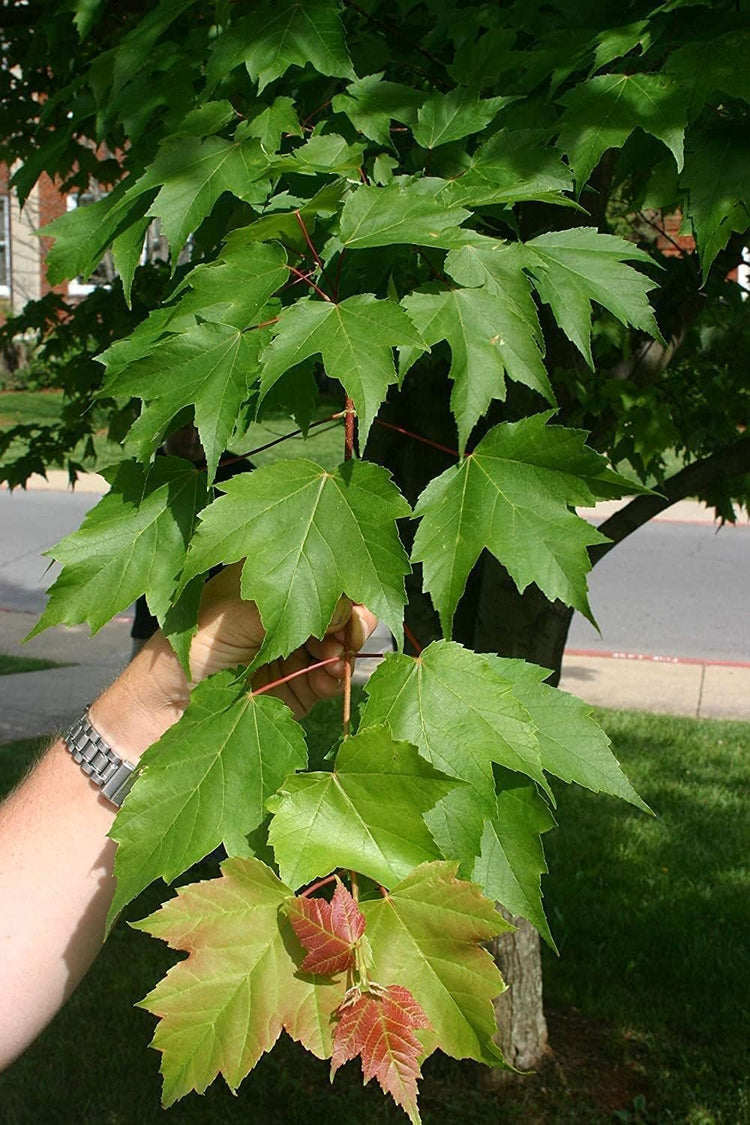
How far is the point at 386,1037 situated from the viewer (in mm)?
940

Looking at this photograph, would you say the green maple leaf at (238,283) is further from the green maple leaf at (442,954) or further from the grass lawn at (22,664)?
the grass lawn at (22,664)

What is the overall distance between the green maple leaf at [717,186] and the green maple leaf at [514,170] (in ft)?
0.75

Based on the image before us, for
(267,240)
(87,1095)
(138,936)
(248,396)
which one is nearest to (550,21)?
(267,240)

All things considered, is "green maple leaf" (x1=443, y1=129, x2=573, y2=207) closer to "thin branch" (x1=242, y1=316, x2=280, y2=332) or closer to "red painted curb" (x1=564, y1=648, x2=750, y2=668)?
"thin branch" (x1=242, y1=316, x2=280, y2=332)

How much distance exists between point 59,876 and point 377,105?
3.85 ft

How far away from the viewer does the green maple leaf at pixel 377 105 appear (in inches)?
68.6

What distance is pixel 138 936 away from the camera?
15.4 feet

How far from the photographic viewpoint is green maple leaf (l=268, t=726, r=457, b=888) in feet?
3.39

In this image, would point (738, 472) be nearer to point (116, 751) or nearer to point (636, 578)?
point (116, 751)

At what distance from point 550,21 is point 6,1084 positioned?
11.1ft

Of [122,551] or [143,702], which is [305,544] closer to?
[122,551]

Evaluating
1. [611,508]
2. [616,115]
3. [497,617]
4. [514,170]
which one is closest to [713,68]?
[616,115]

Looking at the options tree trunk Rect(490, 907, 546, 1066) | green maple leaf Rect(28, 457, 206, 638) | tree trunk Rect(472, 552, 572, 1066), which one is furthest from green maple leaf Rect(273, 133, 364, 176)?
tree trunk Rect(490, 907, 546, 1066)

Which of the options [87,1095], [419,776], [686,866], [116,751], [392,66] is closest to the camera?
[419,776]
